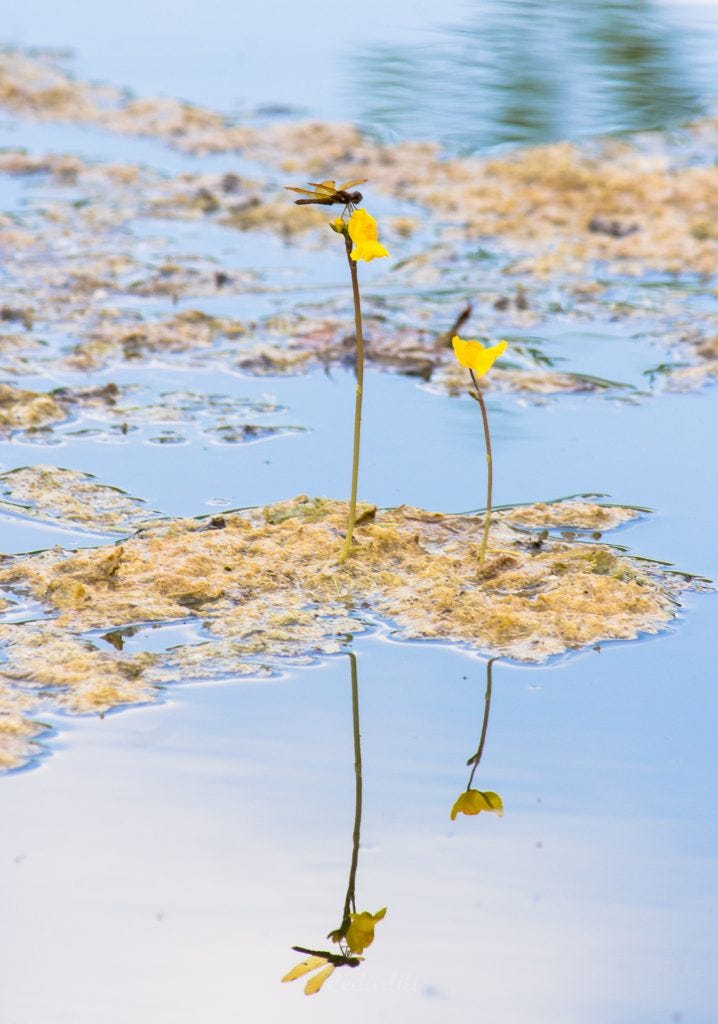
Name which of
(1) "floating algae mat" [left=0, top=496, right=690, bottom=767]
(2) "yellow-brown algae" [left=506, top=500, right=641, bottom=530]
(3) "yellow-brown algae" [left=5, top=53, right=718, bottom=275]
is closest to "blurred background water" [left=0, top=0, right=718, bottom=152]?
(3) "yellow-brown algae" [left=5, top=53, right=718, bottom=275]

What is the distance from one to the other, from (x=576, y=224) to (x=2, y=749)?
3.31 m

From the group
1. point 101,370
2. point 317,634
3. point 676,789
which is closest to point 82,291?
point 101,370

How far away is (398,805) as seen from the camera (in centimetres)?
172

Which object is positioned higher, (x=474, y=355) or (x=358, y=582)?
(x=474, y=355)

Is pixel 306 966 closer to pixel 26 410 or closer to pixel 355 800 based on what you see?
pixel 355 800

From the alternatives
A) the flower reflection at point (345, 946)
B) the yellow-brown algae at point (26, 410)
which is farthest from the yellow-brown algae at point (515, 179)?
the flower reflection at point (345, 946)

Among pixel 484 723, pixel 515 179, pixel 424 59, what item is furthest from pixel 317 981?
pixel 424 59

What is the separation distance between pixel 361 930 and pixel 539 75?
16.5 ft

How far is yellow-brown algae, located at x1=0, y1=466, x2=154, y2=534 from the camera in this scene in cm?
251

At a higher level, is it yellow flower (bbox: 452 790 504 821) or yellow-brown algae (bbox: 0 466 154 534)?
yellow flower (bbox: 452 790 504 821)

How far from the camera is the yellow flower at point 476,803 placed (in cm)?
171

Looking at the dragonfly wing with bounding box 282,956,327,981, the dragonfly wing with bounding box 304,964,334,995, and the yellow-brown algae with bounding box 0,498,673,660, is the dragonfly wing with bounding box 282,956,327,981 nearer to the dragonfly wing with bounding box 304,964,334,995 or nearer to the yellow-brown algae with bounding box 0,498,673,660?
the dragonfly wing with bounding box 304,964,334,995

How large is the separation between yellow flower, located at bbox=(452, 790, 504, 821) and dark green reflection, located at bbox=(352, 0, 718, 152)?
13.2 feet

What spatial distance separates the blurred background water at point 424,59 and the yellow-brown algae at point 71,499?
318 cm
